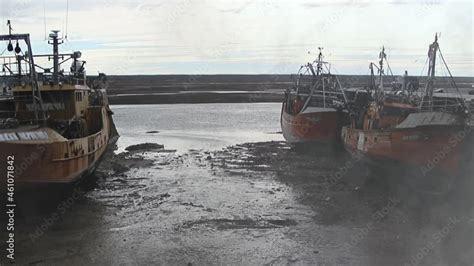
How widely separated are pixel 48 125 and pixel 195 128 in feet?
74.1

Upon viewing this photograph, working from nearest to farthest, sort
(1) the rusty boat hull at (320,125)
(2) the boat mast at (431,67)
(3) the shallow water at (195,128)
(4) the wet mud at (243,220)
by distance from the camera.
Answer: (4) the wet mud at (243,220)
(2) the boat mast at (431,67)
(1) the rusty boat hull at (320,125)
(3) the shallow water at (195,128)

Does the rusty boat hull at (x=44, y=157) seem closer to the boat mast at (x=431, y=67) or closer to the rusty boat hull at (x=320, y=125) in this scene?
the boat mast at (x=431, y=67)

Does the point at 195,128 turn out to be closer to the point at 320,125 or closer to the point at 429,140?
the point at 320,125

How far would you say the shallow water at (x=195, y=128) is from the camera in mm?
31234

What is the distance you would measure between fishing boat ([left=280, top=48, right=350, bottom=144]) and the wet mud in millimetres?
7200

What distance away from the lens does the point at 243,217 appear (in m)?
13.9

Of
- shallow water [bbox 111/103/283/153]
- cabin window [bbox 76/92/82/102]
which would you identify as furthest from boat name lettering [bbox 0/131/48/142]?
shallow water [bbox 111/103/283/153]

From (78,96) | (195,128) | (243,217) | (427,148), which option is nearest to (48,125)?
(78,96)

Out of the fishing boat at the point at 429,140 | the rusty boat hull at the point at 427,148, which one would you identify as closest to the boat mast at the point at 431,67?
the fishing boat at the point at 429,140

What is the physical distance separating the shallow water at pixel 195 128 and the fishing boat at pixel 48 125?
7729 millimetres

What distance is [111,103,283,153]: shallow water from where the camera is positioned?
31.2 meters

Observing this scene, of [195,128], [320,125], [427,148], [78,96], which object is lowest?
[195,128]

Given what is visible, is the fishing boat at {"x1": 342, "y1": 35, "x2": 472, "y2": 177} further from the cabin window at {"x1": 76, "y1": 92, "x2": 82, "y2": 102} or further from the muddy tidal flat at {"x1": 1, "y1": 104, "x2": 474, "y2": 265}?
the cabin window at {"x1": 76, "y1": 92, "x2": 82, "y2": 102}

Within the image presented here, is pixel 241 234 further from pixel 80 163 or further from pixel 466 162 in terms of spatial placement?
pixel 466 162
